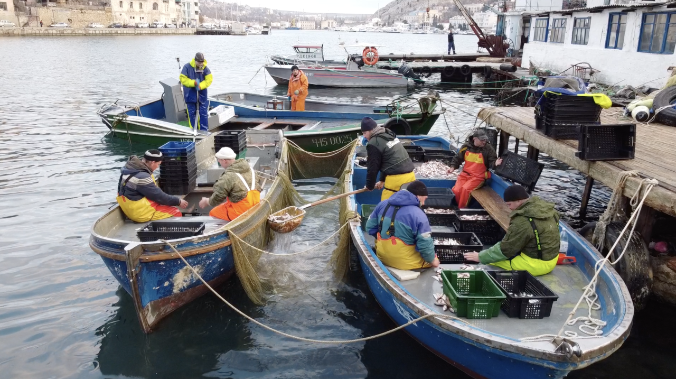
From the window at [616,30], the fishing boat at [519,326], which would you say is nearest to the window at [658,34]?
the window at [616,30]

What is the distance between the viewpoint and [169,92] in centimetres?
1650

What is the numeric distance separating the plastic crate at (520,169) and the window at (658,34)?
16.0 metres

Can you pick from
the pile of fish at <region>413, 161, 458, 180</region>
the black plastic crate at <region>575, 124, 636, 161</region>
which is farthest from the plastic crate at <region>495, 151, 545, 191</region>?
the black plastic crate at <region>575, 124, 636, 161</region>

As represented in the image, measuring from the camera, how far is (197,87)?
14.1 metres

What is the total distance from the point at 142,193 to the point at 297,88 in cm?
1061

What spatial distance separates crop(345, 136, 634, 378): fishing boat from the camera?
15.1 feet

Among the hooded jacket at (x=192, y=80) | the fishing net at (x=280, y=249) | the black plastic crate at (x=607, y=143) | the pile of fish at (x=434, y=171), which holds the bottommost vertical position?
the fishing net at (x=280, y=249)

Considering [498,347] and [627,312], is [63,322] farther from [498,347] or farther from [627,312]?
[627,312]

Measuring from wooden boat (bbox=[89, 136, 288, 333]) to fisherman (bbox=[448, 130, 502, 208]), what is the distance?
4066 millimetres

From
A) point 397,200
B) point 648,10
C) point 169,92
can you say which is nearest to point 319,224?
point 397,200

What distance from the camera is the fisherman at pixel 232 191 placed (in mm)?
7797

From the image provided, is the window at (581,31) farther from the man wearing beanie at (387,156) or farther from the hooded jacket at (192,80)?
the man wearing beanie at (387,156)

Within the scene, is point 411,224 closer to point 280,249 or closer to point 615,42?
point 280,249

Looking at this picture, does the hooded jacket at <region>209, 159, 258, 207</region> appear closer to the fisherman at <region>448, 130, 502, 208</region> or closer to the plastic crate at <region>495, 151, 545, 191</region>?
the fisherman at <region>448, 130, 502, 208</region>
